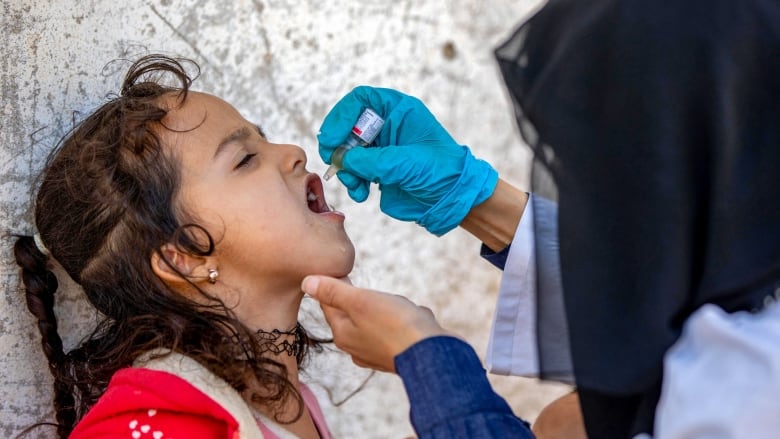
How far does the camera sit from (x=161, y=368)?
5.30 ft

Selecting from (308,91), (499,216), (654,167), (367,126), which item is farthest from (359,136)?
(654,167)

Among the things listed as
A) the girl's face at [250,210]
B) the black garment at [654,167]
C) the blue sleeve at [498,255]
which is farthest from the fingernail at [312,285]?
the blue sleeve at [498,255]

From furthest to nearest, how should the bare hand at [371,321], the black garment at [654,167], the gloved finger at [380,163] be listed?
1. the gloved finger at [380,163]
2. the bare hand at [371,321]
3. the black garment at [654,167]

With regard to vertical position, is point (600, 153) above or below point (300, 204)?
above

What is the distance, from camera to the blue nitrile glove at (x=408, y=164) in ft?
5.86

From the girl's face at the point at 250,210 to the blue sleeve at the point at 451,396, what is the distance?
366 millimetres

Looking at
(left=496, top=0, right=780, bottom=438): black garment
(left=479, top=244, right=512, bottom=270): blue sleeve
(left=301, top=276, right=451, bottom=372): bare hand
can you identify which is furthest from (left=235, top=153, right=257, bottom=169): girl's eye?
(left=496, top=0, right=780, bottom=438): black garment

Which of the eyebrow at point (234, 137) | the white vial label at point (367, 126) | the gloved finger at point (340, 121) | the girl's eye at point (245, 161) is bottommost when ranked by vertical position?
the white vial label at point (367, 126)

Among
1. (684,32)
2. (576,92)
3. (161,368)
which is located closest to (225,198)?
(161,368)

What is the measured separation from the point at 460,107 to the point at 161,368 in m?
1.27

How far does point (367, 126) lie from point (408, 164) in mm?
A: 123

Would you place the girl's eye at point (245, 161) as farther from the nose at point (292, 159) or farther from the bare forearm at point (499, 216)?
the bare forearm at point (499, 216)

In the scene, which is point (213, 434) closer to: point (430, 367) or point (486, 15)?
point (430, 367)

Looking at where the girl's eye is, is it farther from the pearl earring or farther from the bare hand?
the bare hand
